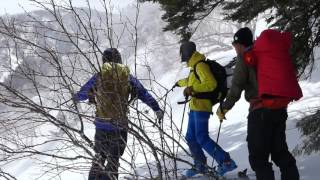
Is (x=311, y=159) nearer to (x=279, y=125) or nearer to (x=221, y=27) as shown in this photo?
(x=279, y=125)

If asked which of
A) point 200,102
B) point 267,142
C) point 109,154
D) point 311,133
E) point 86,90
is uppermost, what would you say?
point 200,102

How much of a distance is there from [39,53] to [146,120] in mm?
864

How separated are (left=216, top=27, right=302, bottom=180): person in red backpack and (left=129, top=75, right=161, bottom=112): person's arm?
723mm

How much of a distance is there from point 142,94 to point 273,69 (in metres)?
1.11

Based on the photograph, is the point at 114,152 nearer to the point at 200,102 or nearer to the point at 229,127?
the point at 200,102

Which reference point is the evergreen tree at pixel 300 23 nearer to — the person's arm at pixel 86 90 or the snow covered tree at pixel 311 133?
the snow covered tree at pixel 311 133

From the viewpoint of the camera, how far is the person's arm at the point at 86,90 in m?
3.47

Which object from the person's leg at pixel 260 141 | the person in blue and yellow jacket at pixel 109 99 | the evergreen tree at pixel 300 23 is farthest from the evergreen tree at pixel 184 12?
the person in blue and yellow jacket at pixel 109 99

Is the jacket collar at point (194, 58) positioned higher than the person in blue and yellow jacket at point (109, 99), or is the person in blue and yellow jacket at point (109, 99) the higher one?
the jacket collar at point (194, 58)

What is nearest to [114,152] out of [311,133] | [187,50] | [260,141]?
[260,141]

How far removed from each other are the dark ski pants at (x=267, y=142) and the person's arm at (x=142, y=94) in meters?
0.90

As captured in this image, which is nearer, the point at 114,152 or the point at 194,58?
the point at 114,152

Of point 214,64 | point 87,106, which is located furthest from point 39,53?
point 214,64

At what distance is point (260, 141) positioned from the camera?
414 cm
